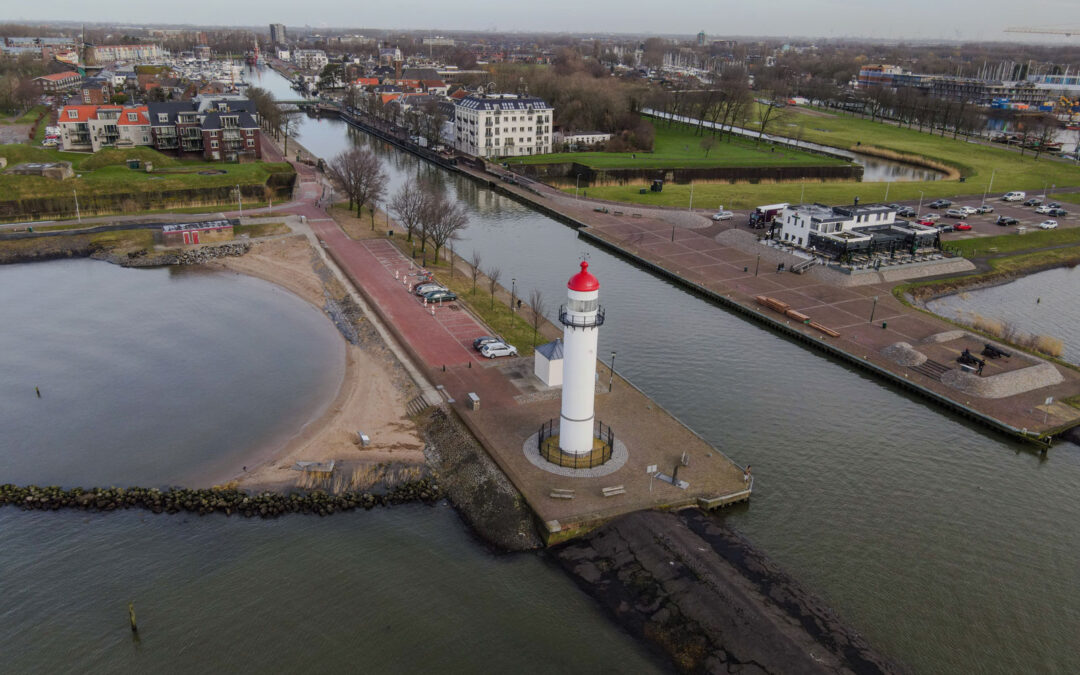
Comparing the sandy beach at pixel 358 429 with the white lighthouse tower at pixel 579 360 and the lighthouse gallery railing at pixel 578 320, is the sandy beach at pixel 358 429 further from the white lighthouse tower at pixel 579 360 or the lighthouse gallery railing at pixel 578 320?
the lighthouse gallery railing at pixel 578 320

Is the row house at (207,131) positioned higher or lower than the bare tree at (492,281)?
higher

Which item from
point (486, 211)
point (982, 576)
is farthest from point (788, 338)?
point (486, 211)

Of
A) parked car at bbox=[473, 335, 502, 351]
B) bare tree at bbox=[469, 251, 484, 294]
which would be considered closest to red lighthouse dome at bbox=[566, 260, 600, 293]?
parked car at bbox=[473, 335, 502, 351]

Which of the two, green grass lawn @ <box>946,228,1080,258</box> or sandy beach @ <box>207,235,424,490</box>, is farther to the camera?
green grass lawn @ <box>946,228,1080,258</box>

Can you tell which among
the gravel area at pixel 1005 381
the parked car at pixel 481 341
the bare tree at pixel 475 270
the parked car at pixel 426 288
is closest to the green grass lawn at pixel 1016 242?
the gravel area at pixel 1005 381

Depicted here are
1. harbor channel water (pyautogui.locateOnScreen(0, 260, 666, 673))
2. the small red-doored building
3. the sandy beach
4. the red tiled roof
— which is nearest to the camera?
harbor channel water (pyautogui.locateOnScreen(0, 260, 666, 673))

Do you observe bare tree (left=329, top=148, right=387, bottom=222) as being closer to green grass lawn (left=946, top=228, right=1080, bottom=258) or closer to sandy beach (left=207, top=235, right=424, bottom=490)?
sandy beach (left=207, top=235, right=424, bottom=490)

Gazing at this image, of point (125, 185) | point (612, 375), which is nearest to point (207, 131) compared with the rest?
point (125, 185)
